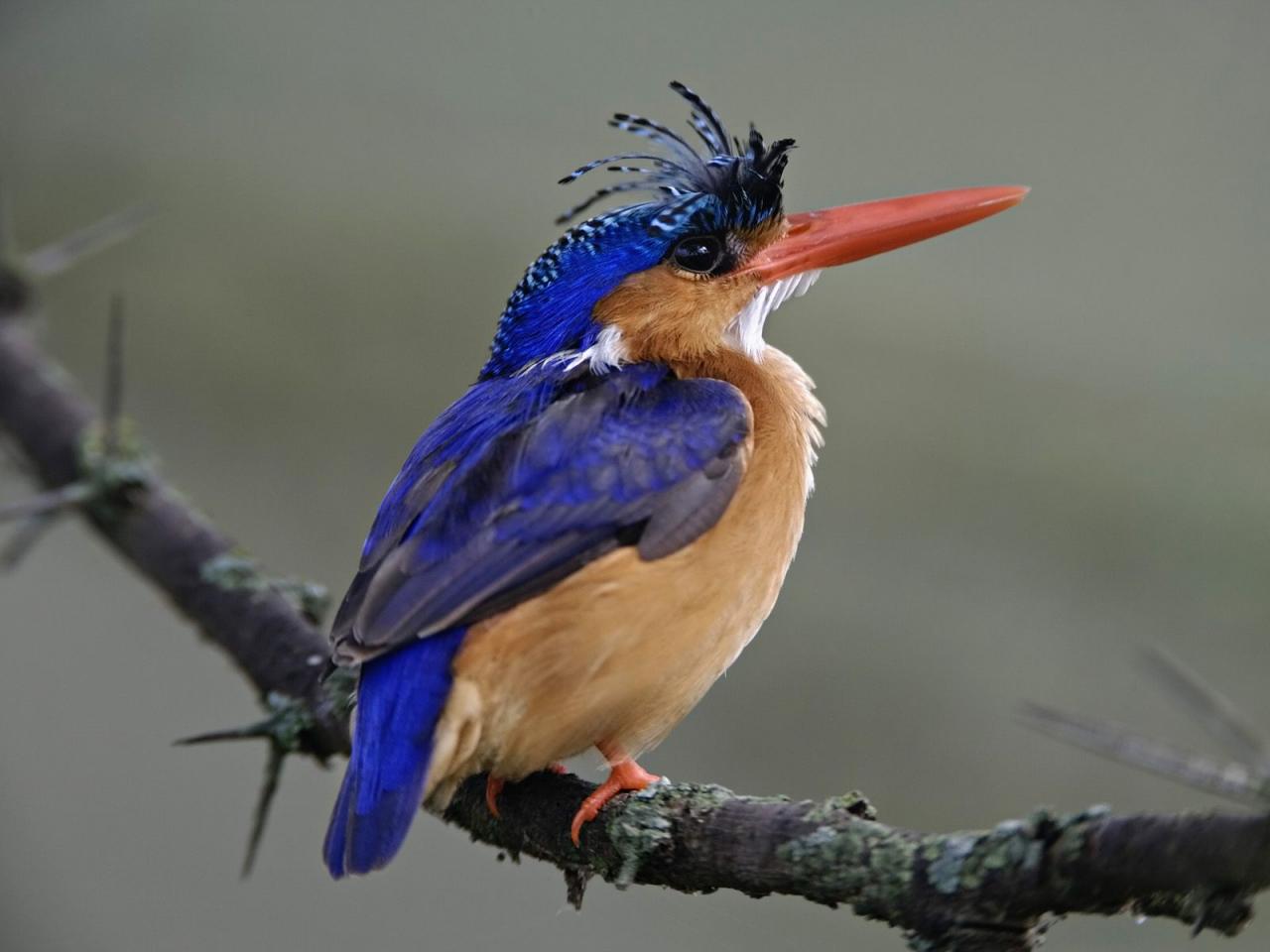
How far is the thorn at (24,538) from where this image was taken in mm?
2908

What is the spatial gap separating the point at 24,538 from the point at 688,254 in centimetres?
147

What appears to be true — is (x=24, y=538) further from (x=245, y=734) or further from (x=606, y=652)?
(x=606, y=652)

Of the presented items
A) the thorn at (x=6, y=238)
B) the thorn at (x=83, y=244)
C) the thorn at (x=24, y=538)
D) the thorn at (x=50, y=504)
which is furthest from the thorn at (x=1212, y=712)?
the thorn at (x=6, y=238)

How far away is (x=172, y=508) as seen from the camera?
3168 millimetres

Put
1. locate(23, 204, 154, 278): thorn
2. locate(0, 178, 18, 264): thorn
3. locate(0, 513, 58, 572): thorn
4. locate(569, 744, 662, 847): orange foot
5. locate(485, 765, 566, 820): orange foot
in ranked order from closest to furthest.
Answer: locate(569, 744, 662, 847): orange foot < locate(485, 765, 566, 820): orange foot < locate(0, 513, 58, 572): thorn < locate(23, 204, 154, 278): thorn < locate(0, 178, 18, 264): thorn

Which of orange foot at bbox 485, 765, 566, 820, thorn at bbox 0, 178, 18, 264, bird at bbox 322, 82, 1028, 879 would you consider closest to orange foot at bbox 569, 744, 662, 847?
bird at bbox 322, 82, 1028, 879

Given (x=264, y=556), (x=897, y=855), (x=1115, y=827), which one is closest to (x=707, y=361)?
(x=897, y=855)

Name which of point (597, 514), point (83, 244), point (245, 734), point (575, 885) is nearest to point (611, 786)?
point (575, 885)

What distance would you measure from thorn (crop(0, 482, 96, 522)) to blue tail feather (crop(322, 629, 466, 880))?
86 cm

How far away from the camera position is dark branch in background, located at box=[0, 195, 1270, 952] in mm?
1366

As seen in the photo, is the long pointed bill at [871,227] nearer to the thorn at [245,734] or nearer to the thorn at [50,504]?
the thorn at [245,734]

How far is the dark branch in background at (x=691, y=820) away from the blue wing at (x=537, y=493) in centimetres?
35

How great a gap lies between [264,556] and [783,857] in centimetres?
311

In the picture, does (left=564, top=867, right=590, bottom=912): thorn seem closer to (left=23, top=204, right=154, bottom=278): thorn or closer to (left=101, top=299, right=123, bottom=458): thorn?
(left=101, top=299, right=123, bottom=458): thorn
